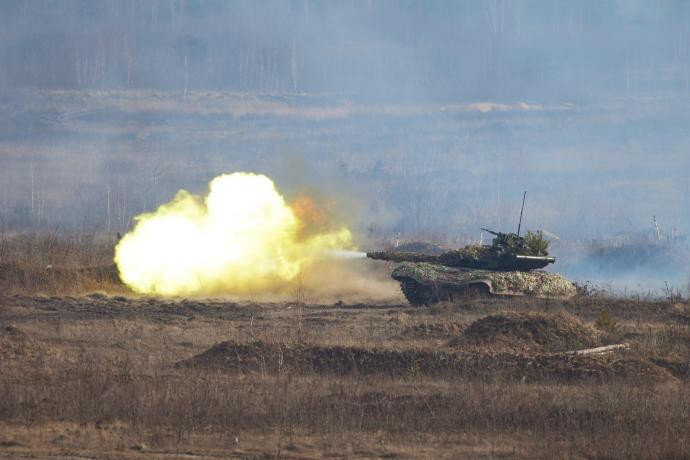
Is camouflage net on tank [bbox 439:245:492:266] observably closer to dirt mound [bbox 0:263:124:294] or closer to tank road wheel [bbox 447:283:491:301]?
tank road wheel [bbox 447:283:491:301]

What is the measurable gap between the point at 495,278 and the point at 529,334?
988 centimetres

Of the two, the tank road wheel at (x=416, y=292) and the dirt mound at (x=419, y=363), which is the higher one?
the tank road wheel at (x=416, y=292)

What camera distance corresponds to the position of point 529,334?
23.9 meters

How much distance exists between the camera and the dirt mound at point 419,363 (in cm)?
1966

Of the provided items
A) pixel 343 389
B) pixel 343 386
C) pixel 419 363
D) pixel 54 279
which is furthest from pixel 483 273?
pixel 343 389

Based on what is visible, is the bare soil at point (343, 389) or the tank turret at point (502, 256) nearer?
the bare soil at point (343, 389)

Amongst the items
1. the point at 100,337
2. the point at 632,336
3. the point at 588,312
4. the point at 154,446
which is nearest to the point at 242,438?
the point at 154,446

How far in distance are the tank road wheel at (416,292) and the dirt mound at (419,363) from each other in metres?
13.1

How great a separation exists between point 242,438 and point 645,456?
505 cm

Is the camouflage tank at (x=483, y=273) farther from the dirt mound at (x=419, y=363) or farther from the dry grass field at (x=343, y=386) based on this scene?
the dirt mound at (x=419, y=363)

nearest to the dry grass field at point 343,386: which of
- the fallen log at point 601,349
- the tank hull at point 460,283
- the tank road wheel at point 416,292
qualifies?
the fallen log at point 601,349

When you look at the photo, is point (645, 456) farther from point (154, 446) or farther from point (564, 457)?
point (154, 446)

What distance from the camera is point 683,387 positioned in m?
19.0

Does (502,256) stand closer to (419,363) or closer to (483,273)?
(483,273)
